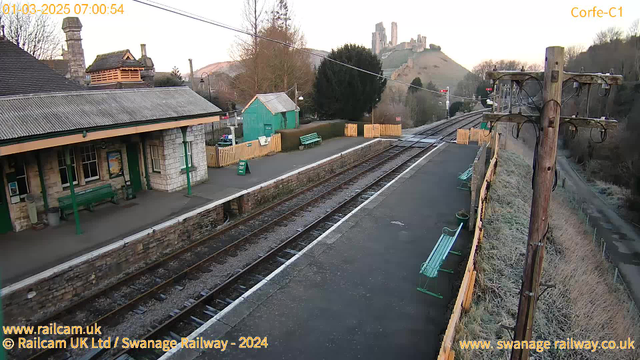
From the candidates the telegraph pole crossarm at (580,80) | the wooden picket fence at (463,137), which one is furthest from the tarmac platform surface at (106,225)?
the wooden picket fence at (463,137)

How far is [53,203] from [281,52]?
83.8ft

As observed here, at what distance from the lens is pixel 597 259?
646 inches

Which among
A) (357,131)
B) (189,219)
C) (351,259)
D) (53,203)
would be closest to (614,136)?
(357,131)

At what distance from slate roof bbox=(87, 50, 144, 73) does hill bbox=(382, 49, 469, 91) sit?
78170 mm

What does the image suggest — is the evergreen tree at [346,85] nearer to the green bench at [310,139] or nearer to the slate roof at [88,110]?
the green bench at [310,139]

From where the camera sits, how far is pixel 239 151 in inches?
794

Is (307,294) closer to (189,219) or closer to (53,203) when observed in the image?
(189,219)

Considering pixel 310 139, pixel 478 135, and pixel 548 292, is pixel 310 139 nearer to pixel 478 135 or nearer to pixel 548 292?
pixel 478 135

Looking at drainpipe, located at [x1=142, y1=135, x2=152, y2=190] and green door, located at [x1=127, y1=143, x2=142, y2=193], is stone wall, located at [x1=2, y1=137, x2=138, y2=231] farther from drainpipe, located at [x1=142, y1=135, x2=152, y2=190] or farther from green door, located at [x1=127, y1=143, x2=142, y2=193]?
drainpipe, located at [x1=142, y1=135, x2=152, y2=190]

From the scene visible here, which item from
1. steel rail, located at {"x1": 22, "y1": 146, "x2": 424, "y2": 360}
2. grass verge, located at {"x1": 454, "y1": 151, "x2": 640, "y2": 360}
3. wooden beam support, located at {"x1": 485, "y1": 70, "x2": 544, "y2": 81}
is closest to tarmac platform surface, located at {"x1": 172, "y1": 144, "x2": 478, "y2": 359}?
grass verge, located at {"x1": 454, "y1": 151, "x2": 640, "y2": 360}

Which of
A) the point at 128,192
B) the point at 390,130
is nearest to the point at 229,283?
the point at 128,192

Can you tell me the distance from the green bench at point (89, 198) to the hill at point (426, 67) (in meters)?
83.3

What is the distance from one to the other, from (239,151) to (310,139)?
6410 millimetres

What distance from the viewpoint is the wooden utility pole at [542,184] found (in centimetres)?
425
